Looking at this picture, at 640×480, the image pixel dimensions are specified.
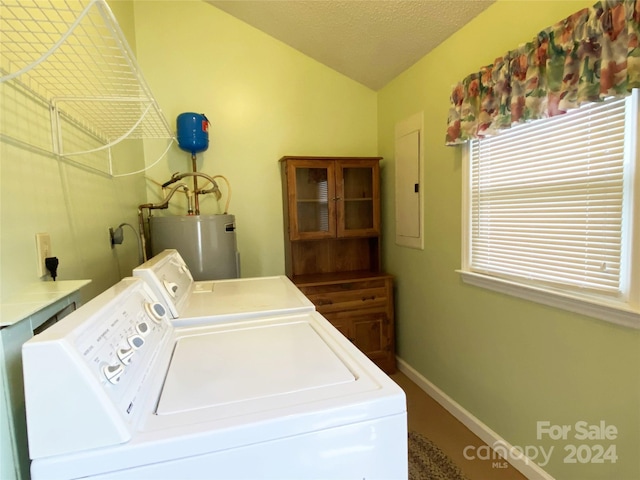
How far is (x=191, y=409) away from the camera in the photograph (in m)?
0.64

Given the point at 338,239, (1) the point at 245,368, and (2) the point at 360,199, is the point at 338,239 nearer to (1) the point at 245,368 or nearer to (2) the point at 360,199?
(2) the point at 360,199

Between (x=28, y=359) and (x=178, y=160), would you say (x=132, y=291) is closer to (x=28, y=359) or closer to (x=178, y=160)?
(x=28, y=359)

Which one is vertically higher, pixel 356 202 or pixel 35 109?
pixel 35 109

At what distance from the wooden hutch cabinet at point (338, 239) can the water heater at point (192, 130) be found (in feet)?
2.10

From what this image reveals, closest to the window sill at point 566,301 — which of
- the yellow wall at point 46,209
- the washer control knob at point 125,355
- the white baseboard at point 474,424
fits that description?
the white baseboard at point 474,424

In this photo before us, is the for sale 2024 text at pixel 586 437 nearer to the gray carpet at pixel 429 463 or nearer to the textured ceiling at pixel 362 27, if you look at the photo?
the gray carpet at pixel 429 463

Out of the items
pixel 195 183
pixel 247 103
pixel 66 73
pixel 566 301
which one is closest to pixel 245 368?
pixel 66 73

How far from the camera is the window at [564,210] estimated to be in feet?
3.92

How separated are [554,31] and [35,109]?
189cm

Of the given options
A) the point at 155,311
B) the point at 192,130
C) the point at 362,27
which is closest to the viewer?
the point at 155,311

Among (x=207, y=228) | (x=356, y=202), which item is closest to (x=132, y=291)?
(x=207, y=228)

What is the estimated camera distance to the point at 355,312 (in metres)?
2.58

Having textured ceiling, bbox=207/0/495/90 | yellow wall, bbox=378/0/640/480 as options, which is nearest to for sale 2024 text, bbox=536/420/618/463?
yellow wall, bbox=378/0/640/480

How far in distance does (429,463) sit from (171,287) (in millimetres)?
1630
